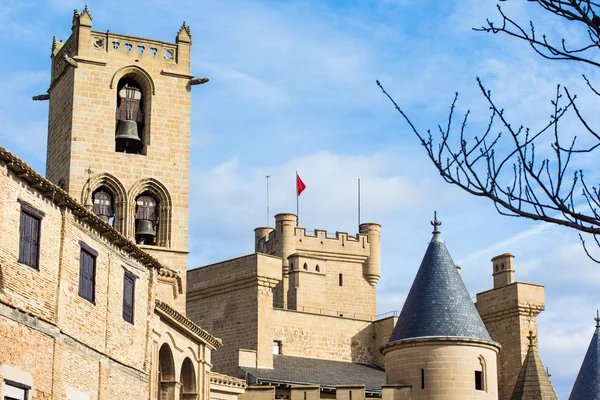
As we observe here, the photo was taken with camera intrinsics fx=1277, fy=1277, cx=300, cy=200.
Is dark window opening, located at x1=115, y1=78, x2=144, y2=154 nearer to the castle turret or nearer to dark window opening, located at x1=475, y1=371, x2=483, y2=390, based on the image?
dark window opening, located at x1=475, y1=371, x2=483, y2=390

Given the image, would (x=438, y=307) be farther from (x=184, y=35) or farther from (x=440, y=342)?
(x=184, y=35)

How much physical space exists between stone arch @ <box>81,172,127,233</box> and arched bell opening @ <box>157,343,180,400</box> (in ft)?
23.9

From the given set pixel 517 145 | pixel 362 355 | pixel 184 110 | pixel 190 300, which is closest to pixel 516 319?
pixel 362 355

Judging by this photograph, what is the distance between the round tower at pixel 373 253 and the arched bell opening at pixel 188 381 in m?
29.1

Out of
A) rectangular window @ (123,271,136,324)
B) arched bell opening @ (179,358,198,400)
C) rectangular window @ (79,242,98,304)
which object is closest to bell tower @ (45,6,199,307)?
arched bell opening @ (179,358,198,400)

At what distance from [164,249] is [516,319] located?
67.4 feet

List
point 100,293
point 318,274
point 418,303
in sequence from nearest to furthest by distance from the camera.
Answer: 1. point 100,293
2. point 418,303
3. point 318,274

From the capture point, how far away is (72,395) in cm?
2178

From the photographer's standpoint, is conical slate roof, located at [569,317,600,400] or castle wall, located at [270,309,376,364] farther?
castle wall, located at [270,309,376,364]

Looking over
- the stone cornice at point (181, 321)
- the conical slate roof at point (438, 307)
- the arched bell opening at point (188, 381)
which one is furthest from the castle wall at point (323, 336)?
the arched bell opening at point (188, 381)

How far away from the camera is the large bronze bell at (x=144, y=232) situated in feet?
118

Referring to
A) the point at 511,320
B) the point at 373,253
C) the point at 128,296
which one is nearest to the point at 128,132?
the point at 128,296

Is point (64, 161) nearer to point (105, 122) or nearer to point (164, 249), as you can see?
point (105, 122)

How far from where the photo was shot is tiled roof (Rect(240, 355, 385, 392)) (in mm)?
45688
